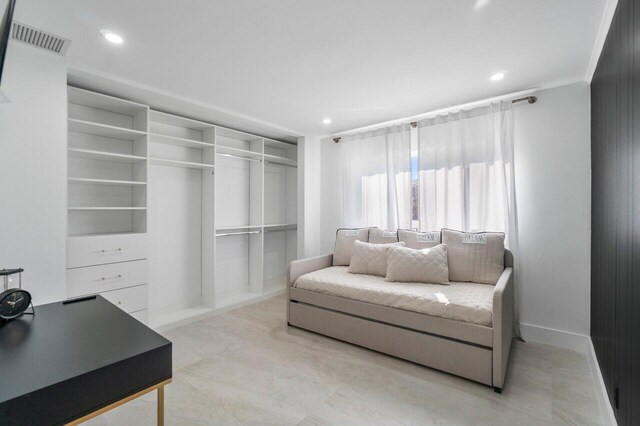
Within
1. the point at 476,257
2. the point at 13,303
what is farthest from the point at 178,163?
the point at 476,257

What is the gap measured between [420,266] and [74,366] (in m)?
2.73

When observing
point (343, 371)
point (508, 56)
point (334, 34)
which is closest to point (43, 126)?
point (334, 34)

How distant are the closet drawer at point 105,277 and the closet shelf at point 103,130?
129 centimetres

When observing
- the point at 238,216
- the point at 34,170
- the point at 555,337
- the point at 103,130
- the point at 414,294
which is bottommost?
the point at 555,337

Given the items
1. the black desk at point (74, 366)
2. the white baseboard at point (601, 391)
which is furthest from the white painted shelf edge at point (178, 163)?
the white baseboard at point (601, 391)

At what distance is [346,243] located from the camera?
12.8ft

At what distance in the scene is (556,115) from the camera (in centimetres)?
281

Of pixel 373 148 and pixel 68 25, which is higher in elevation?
pixel 68 25

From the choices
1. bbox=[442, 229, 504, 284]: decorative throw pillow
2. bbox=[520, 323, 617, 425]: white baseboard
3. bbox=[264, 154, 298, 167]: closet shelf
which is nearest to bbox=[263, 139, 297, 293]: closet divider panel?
bbox=[264, 154, 298, 167]: closet shelf

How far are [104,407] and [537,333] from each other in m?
3.52

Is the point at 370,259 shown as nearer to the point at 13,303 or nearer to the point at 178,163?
the point at 178,163

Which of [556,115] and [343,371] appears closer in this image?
[343,371]

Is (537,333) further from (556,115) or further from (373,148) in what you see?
(373,148)

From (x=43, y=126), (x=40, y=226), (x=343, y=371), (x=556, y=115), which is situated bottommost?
(x=343, y=371)
